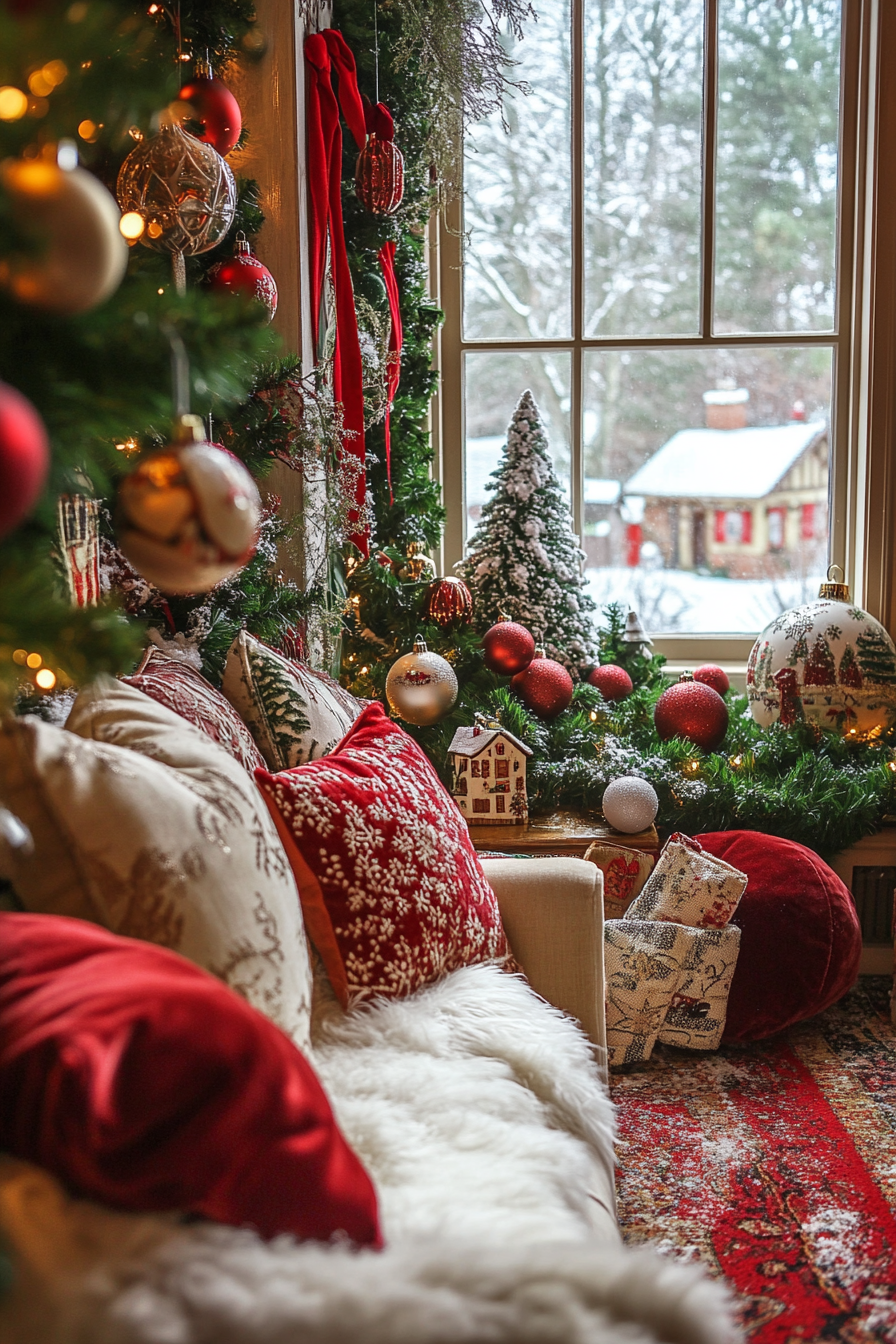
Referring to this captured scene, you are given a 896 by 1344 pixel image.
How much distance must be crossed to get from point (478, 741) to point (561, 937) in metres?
0.78

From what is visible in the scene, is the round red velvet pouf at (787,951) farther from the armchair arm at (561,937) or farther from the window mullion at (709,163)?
the window mullion at (709,163)

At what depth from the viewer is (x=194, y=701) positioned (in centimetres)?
129

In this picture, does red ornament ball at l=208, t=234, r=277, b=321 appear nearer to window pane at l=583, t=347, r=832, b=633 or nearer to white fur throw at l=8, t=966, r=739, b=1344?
white fur throw at l=8, t=966, r=739, b=1344

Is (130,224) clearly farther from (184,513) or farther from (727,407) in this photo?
(727,407)

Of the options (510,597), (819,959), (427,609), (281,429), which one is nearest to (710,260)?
(510,597)

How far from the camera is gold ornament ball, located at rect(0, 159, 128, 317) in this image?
20.9 inches

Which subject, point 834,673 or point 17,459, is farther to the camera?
point 834,673

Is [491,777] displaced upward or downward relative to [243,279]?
downward

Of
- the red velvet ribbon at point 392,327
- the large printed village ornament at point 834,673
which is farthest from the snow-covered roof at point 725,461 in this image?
the red velvet ribbon at point 392,327

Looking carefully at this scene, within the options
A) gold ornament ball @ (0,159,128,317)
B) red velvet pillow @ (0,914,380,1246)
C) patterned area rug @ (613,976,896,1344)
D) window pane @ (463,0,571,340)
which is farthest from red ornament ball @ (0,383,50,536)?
window pane @ (463,0,571,340)

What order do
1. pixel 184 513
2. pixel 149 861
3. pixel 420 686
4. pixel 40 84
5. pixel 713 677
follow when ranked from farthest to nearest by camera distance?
pixel 713 677, pixel 420 686, pixel 149 861, pixel 184 513, pixel 40 84

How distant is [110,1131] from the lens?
63 cm

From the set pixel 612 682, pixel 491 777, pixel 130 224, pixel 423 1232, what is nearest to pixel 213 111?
pixel 130 224

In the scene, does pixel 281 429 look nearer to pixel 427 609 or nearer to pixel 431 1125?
pixel 427 609
